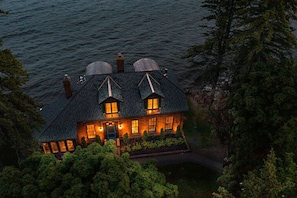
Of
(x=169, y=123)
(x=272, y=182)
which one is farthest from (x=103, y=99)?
(x=272, y=182)

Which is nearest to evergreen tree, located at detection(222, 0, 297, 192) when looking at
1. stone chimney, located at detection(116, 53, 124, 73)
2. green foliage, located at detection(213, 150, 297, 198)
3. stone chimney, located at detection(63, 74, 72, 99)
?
green foliage, located at detection(213, 150, 297, 198)

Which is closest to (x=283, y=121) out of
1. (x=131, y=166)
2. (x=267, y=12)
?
(x=267, y=12)

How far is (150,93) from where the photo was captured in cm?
2802

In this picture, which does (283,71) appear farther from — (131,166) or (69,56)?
(69,56)

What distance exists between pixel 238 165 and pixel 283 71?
7.74 meters

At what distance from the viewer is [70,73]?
1820 inches

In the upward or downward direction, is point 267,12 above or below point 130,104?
above

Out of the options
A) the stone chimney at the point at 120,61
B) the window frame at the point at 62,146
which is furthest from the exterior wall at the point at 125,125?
the stone chimney at the point at 120,61

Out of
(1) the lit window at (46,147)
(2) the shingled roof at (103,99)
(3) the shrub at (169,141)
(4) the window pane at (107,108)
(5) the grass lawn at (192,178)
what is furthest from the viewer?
(3) the shrub at (169,141)

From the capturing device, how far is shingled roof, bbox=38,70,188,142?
27.8m

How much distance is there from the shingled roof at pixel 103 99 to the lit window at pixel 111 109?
1.75 feet

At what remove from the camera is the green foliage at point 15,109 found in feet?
64.1

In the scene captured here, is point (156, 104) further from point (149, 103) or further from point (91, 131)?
point (91, 131)

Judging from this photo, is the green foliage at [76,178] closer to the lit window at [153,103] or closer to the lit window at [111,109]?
the lit window at [111,109]
